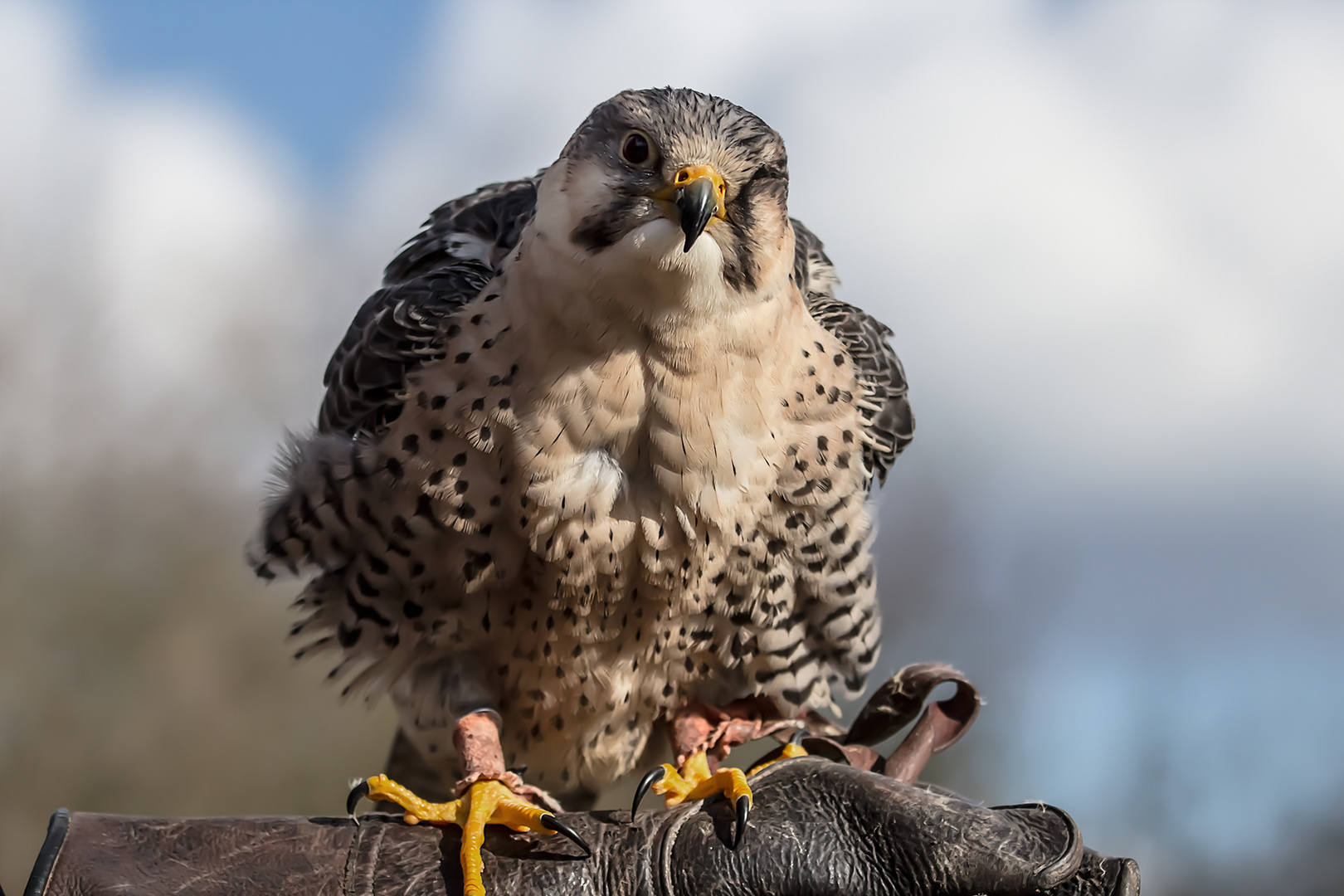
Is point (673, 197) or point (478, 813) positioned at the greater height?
point (673, 197)

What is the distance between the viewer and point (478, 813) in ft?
6.16

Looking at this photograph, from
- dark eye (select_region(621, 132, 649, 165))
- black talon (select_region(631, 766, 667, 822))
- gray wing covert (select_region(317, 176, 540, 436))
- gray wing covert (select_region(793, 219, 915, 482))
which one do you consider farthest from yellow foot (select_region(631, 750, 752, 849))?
dark eye (select_region(621, 132, 649, 165))

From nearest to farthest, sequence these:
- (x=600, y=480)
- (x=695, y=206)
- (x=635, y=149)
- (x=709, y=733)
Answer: (x=695, y=206), (x=635, y=149), (x=600, y=480), (x=709, y=733)

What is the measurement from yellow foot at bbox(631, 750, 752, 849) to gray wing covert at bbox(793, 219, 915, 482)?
2.48 ft

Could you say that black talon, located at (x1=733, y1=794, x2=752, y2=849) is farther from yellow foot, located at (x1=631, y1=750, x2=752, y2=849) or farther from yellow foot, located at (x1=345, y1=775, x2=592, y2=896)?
yellow foot, located at (x1=345, y1=775, x2=592, y2=896)

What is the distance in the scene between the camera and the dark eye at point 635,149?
1782mm

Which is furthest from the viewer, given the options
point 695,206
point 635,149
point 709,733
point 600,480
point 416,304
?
point 709,733

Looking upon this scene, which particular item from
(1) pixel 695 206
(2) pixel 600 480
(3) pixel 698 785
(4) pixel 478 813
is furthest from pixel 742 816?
(1) pixel 695 206

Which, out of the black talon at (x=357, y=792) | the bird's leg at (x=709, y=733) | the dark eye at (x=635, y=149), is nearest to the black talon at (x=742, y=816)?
the bird's leg at (x=709, y=733)

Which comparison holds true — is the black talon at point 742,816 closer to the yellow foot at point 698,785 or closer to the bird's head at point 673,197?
the yellow foot at point 698,785

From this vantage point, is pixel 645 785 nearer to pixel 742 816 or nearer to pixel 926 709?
pixel 742 816

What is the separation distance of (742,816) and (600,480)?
631 mm

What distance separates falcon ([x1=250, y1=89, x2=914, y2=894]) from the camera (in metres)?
1.83

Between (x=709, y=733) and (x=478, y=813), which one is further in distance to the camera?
(x=709, y=733)
